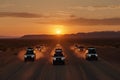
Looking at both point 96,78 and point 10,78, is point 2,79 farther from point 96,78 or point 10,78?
point 96,78

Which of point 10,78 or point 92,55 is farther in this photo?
point 92,55

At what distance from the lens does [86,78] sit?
90.5ft

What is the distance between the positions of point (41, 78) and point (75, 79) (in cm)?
281

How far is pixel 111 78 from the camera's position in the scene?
27.6 metres

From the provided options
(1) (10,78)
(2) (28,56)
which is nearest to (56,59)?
(2) (28,56)

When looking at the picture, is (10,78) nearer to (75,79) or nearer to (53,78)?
(53,78)

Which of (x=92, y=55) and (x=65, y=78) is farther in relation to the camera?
(x=92, y=55)

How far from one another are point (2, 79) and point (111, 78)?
8785mm

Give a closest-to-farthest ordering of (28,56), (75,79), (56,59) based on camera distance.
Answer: (75,79), (56,59), (28,56)

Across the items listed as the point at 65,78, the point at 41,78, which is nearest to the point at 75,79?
the point at 65,78

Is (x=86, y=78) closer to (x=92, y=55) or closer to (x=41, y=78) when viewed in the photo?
(x=41, y=78)

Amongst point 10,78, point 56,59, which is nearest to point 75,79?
point 10,78

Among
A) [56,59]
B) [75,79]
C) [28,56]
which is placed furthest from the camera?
[28,56]

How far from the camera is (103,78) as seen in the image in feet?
91.1
